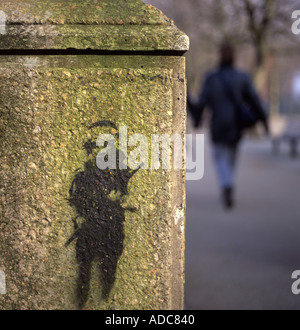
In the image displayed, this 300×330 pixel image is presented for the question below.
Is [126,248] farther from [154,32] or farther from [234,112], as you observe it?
[234,112]

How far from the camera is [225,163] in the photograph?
7570 millimetres

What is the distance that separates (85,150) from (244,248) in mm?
3588

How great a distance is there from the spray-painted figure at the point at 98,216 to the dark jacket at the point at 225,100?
5.16 metres

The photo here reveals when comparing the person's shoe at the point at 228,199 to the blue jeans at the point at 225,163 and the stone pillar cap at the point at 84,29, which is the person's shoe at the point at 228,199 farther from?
the stone pillar cap at the point at 84,29

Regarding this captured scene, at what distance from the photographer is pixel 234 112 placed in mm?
7523

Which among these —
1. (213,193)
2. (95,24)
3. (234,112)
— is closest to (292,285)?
(95,24)

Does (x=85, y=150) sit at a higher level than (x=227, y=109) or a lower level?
lower

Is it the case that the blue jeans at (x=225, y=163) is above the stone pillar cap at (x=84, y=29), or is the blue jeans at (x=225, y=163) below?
above

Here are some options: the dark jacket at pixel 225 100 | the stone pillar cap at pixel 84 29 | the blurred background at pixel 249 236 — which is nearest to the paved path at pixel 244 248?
the blurred background at pixel 249 236

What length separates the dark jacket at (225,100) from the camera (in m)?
7.37

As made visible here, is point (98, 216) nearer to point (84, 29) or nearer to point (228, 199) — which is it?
point (84, 29)

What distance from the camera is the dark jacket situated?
7.37 metres

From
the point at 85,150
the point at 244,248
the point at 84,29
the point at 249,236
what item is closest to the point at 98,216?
the point at 85,150

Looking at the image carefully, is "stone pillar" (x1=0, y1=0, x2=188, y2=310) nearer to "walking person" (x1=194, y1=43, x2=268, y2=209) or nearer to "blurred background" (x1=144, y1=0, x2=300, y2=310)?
"blurred background" (x1=144, y1=0, x2=300, y2=310)
